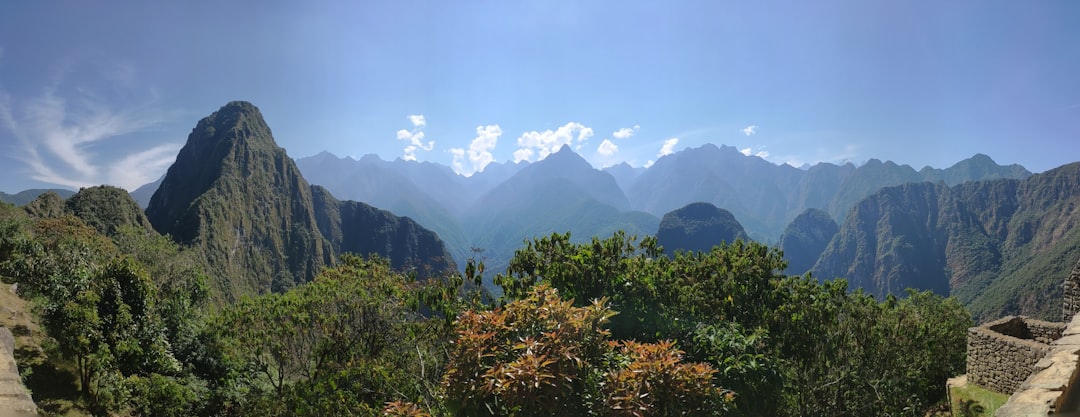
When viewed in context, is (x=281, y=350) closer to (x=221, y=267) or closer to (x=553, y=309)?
(x=553, y=309)

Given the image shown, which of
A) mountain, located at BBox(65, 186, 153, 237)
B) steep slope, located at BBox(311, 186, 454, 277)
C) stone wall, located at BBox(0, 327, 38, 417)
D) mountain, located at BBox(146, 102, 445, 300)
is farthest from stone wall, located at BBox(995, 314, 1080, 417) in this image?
steep slope, located at BBox(311, 186, 454, 277)

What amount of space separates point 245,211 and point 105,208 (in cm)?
3920

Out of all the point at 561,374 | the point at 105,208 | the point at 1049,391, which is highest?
the point at 105,208

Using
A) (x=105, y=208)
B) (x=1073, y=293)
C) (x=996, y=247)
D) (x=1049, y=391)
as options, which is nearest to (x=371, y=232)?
(x=105, y=208)

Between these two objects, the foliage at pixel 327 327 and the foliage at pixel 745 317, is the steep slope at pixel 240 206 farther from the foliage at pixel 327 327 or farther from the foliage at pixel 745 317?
the foliage at pixel 745 317

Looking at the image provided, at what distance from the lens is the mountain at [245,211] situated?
99.4m

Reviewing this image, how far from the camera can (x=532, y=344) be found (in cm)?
446

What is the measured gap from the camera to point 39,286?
22.1 meters

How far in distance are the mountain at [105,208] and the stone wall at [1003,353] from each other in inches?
3793

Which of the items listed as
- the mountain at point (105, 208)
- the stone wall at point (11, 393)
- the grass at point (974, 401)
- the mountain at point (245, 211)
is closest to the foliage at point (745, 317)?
the grass at point (974, 401)

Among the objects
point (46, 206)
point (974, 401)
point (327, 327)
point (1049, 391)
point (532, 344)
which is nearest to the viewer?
point (1049, 391)

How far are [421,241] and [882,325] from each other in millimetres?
172834

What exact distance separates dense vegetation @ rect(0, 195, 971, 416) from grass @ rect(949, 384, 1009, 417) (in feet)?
2.93

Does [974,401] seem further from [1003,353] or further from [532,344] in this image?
[532,344]
